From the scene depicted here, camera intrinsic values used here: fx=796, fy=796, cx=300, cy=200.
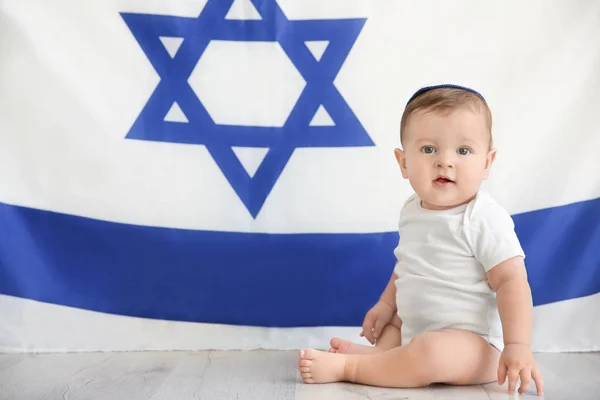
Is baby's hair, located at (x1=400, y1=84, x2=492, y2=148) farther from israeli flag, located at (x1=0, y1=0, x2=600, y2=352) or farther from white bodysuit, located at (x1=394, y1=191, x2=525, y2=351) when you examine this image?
israeli flag, located at (x1=0, y1=0, x2=600, y2=352)

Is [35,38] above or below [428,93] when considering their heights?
above

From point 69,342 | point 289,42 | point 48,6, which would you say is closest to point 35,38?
point 48,6

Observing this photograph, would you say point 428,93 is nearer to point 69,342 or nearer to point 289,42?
point 289,42

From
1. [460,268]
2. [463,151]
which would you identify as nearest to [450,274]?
[460,268]

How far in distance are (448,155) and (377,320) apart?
0.40 metres

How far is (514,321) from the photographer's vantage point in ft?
4.50

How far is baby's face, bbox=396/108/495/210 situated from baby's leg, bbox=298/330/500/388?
26cm

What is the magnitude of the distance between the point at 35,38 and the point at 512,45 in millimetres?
1094

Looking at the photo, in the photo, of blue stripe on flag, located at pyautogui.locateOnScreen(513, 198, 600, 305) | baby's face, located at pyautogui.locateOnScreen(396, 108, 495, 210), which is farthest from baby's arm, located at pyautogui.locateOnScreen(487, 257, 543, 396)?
blue stripe on flag, located at pyautogui.locateOnScreen(513, 198, 600, 305)

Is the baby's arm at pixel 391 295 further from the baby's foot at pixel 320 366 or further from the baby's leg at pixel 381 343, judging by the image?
the baby's foot at pixel 320 366

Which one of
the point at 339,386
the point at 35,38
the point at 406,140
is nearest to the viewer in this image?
the point at 339,386

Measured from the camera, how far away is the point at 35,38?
1810 mm

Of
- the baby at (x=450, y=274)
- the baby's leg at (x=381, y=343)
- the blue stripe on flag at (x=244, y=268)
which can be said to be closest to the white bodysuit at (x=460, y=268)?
the baby at (x=450, y=274)

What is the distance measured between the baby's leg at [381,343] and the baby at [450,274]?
0.17 feet
